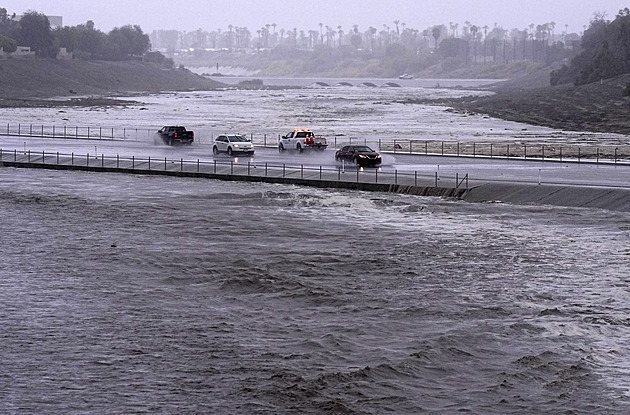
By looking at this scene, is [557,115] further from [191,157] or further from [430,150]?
[191,157]

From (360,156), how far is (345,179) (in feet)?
21.7

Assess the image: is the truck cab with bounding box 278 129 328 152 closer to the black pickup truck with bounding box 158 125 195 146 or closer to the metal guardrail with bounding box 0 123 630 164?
the metal guardrail with bounding box 0 123 630 164

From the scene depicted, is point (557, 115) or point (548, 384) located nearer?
point (548, 384)

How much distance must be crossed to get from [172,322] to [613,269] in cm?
1664

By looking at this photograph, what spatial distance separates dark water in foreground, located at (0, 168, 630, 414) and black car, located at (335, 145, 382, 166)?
41.2 feet

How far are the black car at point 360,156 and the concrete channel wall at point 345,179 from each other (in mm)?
2757

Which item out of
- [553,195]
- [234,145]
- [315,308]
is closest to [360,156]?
[234,145]

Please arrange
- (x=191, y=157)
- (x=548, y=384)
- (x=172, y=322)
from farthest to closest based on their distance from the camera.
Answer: (x=191, y=157) → (x=172, y=322) → (x=548, y=384)

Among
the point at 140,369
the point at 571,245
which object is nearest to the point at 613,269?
the point at 571,245

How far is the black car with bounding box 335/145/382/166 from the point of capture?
67.6 m

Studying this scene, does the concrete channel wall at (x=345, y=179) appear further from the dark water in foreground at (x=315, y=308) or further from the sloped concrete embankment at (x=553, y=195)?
the dark water in foreground at (x=315, y=308)

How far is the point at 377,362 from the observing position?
91.4 ft

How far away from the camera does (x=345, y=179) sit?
6119cm

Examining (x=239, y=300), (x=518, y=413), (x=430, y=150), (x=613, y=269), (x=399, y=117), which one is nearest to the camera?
(x=518, y=413)
